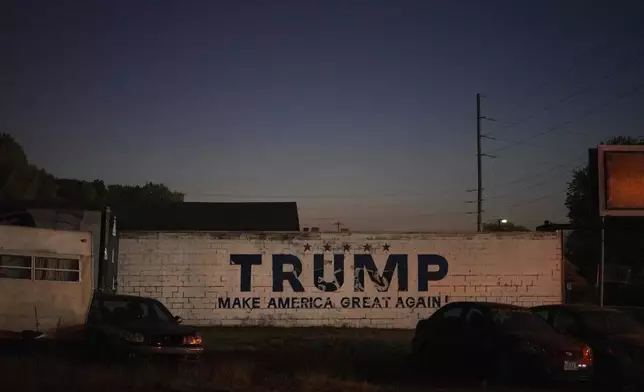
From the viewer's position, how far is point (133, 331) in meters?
13.9

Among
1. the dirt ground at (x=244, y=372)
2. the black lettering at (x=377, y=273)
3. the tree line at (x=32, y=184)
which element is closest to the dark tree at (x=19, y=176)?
the tree line at (x=32, y=184)

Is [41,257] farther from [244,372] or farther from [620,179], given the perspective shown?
[620,179]

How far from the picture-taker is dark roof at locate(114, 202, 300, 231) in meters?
42.1

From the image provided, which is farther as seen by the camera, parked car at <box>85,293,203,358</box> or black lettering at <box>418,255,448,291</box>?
black lettering at <box>418,255,448,291</box>

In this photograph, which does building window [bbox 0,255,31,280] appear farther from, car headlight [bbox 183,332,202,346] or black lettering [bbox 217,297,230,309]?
black lettering [bbox 217,297,230,309]

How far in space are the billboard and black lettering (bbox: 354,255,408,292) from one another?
21.0 feet

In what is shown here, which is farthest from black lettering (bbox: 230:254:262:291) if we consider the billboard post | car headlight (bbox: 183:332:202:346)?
the billboard post

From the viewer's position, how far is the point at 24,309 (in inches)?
565

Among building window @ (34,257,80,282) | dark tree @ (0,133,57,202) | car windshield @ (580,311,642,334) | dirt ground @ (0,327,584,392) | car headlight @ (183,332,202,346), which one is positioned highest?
dark tree @ (0,133,57,202)

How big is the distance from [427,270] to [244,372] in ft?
45.7

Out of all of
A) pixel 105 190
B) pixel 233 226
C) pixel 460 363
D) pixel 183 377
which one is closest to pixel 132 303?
pixel 183 377

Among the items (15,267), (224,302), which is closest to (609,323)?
(15,267)

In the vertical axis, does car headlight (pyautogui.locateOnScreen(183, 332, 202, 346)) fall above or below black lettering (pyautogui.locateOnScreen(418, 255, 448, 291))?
below

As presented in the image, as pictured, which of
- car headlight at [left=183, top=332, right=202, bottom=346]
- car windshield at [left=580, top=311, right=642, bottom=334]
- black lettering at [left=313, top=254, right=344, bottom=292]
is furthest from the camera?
black lettering at [left=313, top=254, right=344, bottom=292]
